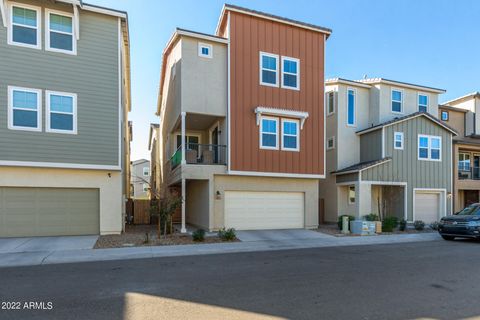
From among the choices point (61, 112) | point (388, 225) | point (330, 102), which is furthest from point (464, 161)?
point (61, 112)

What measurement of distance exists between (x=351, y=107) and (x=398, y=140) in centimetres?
371

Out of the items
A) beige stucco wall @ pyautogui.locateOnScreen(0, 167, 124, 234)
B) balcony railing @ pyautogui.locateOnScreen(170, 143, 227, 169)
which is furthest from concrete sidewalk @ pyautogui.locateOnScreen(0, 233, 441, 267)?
balcony railing @ pyautogui.locateOnScreen(170, 143, 227, 169)

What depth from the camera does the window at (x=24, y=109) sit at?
12625 millimetres

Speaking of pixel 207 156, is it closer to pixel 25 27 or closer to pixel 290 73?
pixel 290 73

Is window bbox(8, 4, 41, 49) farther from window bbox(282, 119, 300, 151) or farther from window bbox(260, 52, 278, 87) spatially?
window bbox(282, 119, 300, 151)

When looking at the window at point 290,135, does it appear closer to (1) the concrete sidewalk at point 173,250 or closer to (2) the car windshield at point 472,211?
(1) the concrete sidewalk at point 173,250

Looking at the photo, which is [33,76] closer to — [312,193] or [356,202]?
[312,193]

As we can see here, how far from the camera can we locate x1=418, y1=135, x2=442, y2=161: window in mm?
19172

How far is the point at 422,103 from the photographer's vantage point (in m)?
21.8

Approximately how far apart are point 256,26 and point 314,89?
14.5 feet

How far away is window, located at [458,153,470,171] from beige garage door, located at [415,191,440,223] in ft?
18.1

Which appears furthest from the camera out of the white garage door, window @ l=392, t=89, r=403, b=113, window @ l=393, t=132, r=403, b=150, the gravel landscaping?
window @ l=392, t=89, r=403, b=113

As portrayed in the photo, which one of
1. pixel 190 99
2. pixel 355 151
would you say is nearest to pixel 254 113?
pixel 190 99

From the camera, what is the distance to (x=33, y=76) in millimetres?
12953
